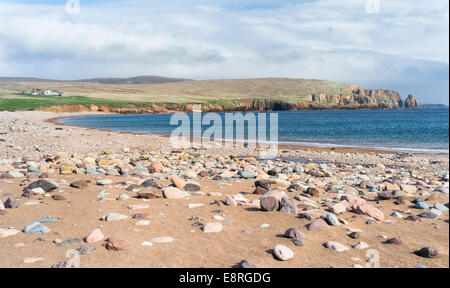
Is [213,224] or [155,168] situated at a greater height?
[213,224]

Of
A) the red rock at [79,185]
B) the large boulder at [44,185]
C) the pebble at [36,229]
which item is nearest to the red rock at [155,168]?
the red rock at [79,185]

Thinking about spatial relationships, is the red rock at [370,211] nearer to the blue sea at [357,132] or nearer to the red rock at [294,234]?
the red rock at [294,234]

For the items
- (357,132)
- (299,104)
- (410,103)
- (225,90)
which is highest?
(225,90)

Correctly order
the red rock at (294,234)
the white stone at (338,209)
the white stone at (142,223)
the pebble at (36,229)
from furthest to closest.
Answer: the white stone at (338,209)
the white stone at (142,223)
the pebble at (36,229)
the red rock at (294,234)

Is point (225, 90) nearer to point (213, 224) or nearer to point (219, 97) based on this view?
point (219, 97)

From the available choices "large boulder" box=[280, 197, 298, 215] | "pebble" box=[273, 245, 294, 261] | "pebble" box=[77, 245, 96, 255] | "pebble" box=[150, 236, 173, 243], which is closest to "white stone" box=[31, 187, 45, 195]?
"pebble" box=[77, 245, 96, 255]

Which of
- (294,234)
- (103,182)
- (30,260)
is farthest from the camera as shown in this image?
(103,182)

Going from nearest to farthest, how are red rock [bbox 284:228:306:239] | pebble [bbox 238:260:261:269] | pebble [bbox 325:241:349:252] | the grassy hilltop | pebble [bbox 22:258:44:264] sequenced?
pebble [bbox 238:260:261:269] < pebble [bbox 22:258:44:264] < pebble [bbox 325:241:349:252] < red rock [bbox 284:228:306:239] < the grassy hilltop

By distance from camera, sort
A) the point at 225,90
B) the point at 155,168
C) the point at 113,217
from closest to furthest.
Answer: the point at 113,217
the point at 155,168
the point at 225,90

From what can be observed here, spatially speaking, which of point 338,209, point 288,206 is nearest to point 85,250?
point 288,206

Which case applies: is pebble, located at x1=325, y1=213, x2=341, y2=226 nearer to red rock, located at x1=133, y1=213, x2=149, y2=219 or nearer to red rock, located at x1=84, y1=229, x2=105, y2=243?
red rock, located at x1=133, y1=213, x2=149, y2=219

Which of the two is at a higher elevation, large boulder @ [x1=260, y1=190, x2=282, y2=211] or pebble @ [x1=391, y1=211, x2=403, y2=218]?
large boulder @ [x1=260, y1=190, x2=282, y2=211]

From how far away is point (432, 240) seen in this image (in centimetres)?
416
